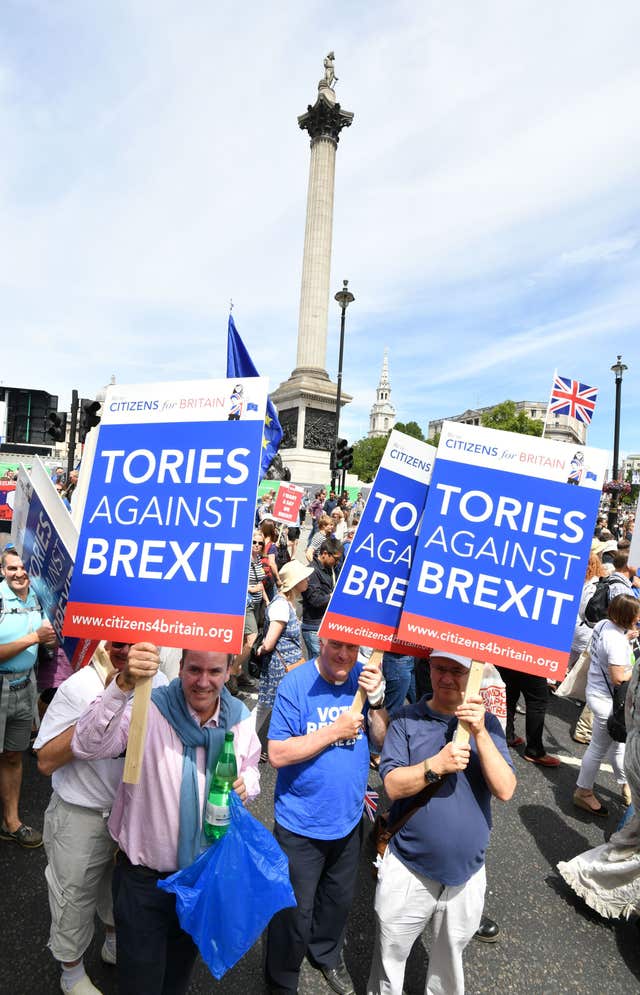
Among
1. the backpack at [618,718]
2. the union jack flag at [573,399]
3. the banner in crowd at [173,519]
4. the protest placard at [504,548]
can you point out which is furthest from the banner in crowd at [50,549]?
the union jack flag at [573,399]

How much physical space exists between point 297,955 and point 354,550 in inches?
76.7

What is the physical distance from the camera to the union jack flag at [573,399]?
10023mm

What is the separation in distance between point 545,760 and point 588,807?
81cm

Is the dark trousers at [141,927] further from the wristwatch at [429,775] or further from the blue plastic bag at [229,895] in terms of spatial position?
the wristwatch at [429,775]

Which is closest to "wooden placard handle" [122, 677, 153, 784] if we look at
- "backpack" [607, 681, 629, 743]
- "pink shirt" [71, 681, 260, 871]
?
"pink shirt" [71, 681, 260, 871]

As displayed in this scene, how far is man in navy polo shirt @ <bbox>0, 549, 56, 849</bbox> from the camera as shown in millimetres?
3707

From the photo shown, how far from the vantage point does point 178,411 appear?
7.37 ft

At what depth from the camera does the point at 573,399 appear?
10141 mm

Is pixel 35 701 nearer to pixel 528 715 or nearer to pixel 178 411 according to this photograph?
pixel 178 411

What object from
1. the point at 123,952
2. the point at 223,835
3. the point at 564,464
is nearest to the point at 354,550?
the point at 564,464

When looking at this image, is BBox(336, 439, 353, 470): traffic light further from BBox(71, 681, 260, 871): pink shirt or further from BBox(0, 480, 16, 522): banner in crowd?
BBox(71, 681, 260, 871): pink shirt

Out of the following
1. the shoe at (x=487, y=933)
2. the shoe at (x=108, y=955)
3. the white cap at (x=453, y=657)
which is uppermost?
the white cap at (x=453, y=657)

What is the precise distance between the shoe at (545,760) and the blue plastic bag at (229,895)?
431 cm

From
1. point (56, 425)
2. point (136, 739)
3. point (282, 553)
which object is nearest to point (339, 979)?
point (136, 739)
